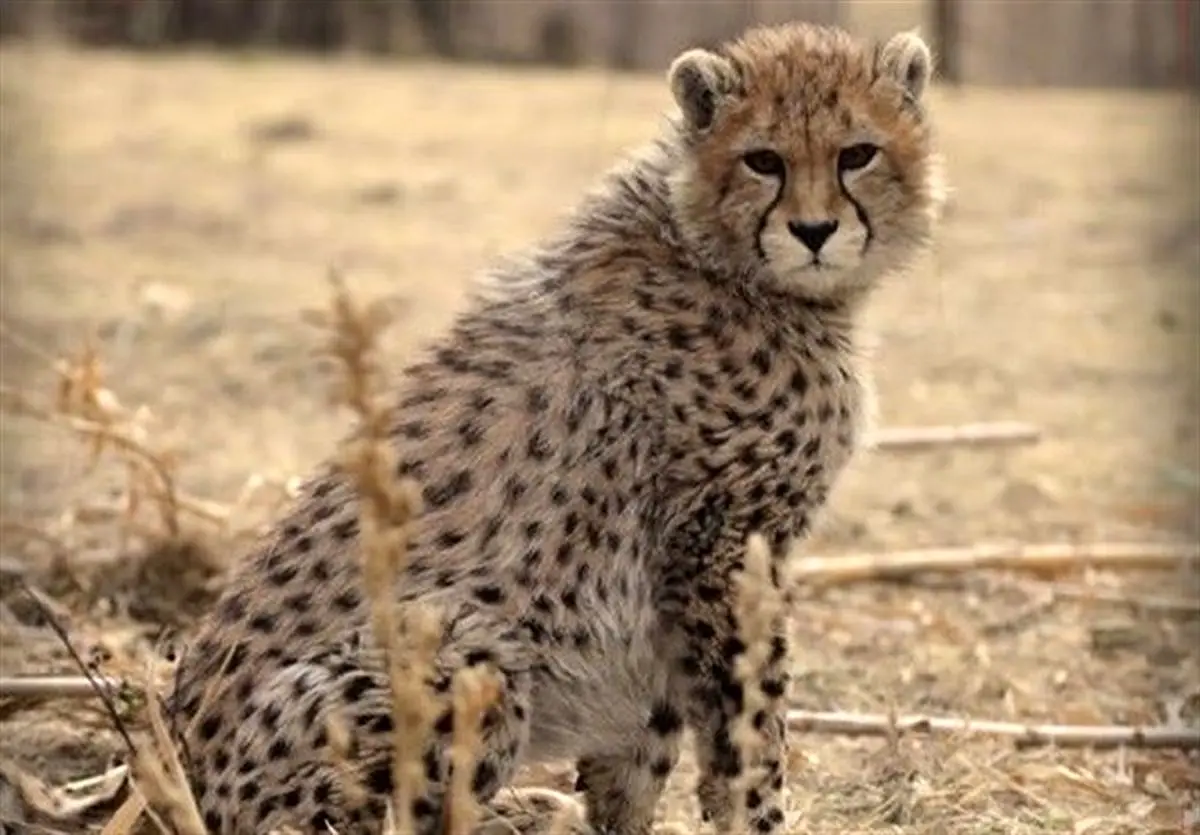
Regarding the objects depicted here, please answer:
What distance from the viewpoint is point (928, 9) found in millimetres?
8664

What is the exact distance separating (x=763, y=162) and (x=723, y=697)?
2.36ft

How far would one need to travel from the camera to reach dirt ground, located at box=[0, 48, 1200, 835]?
4133mm

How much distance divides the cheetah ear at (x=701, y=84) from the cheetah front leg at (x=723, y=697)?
2.15 feet

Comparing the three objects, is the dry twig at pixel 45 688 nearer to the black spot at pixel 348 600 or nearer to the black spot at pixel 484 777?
the black spot at pixel 348 600

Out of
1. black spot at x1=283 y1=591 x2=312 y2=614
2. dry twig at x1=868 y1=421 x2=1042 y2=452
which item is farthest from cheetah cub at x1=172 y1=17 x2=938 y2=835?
dry twig at x1=868 y1=421 x2=1042 y2=452

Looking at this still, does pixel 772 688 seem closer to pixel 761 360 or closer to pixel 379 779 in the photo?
pixel 761 360

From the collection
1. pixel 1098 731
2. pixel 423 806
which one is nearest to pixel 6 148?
pixel 1098 731

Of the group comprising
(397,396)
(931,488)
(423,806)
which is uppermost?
(397,396)

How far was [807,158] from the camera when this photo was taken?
3562 millimetres

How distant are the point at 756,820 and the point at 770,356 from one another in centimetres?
62

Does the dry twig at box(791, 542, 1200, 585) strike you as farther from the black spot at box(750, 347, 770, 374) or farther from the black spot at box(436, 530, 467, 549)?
the black spot at box(436, 530, 467, 549)

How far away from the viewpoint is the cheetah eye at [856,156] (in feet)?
11.8

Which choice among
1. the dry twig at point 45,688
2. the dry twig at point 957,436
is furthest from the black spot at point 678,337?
the dry twig at point 957,436

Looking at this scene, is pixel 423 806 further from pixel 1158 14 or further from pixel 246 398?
pixel 1158 14
